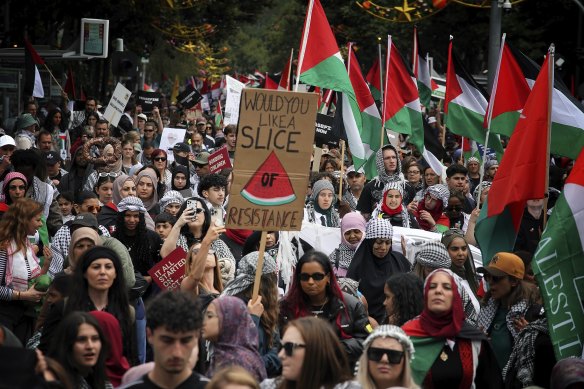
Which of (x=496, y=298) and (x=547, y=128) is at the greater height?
(x=547, y=128)

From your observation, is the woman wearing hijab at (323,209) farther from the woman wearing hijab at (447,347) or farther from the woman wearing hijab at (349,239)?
the woman wearing hijab at (447,347)

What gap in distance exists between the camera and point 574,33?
140 feet

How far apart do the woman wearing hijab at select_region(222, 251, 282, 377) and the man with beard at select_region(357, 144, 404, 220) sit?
542 centimetres

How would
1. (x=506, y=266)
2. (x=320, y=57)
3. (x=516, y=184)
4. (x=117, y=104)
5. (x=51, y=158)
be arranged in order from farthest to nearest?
(x=117, y=104) < (x=51, y=158) < (x=320, y=57) < (x=516, y=184) < (x=506, y=266)

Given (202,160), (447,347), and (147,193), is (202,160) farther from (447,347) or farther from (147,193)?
(447,347)

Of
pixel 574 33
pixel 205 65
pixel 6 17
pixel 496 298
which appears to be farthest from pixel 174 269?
pixel 205 65

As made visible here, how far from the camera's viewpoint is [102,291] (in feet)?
25.6

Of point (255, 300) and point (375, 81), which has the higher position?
point (375, 81)

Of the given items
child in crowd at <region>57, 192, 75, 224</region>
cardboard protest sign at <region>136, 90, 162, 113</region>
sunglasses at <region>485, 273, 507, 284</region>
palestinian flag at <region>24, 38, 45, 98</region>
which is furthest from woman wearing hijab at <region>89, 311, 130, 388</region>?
cardboard protest sign at <region>136, 90, 162, 113</region>

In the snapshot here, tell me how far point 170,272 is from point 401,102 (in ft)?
26.9

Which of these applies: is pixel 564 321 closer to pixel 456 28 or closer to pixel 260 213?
pixel 260 213

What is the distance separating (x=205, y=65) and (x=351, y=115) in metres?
57.8

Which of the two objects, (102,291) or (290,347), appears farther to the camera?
(102,291)

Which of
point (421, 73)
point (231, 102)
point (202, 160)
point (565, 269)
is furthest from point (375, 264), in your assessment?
point (231, 102)
